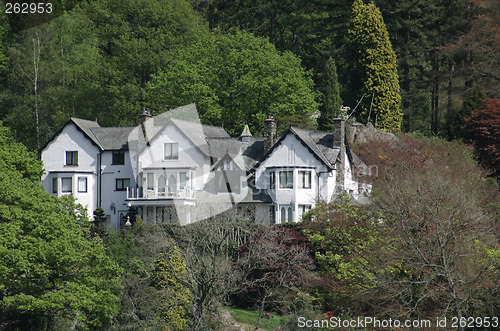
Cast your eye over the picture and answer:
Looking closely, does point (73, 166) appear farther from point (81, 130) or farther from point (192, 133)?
point (192, 133)

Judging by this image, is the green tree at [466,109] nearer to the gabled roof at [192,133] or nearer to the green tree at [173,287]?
the gabled roof at [192,133]

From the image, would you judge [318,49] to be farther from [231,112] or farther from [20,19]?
[20,19]

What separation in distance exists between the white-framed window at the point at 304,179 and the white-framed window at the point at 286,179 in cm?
64

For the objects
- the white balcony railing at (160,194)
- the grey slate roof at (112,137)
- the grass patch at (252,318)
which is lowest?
the grass patch at (252,318)

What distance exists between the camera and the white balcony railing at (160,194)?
170 ft

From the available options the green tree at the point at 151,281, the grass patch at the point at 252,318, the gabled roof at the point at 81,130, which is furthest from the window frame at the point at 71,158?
the grass patch at the point at 252,318

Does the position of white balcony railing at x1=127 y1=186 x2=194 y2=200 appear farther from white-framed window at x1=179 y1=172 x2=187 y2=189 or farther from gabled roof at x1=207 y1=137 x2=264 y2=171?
gabled roof at x1=207 y1=137 x2=264 y2=171

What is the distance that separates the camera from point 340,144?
51281mm

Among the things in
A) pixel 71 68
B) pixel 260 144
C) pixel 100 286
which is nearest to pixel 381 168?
pixel 260 144

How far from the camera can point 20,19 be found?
2699 inches

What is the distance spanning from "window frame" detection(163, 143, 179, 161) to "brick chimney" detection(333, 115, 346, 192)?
10.7 metres

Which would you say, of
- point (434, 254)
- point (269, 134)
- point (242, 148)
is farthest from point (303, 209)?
point (434, 254)

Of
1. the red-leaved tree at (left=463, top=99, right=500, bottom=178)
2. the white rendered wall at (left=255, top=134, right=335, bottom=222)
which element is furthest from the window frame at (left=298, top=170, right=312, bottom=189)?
the red-leaved tree at (left=463, top=99, right=500, bottom=178)

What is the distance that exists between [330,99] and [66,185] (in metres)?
23.2
